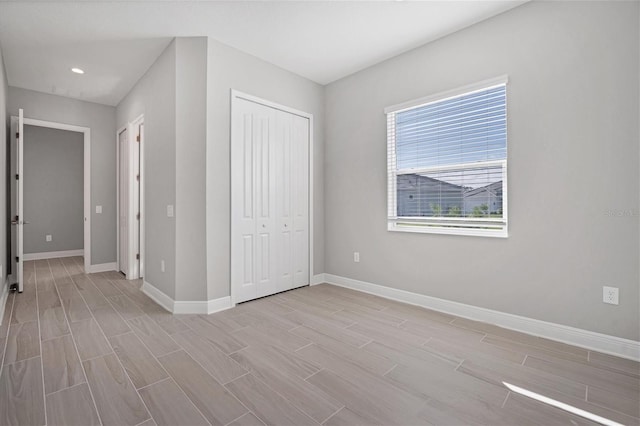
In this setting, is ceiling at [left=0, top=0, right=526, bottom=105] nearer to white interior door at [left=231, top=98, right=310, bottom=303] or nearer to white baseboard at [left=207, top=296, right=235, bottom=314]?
white interior door at [left=231, top=98, right=310, bottom=303]

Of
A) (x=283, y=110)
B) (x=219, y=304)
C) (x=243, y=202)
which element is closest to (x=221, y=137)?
(x=243, y=202)

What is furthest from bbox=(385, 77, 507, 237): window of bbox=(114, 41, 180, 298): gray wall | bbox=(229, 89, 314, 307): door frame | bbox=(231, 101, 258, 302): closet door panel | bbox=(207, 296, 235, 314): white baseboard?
bbox=(114, 41, 180, 298): gray wall

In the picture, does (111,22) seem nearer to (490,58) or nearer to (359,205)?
(359,205)

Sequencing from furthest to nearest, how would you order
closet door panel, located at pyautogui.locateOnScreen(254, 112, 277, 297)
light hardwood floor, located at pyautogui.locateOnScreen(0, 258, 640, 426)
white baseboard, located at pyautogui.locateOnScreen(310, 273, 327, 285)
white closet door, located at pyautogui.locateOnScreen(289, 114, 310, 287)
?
white baseboard, located at pyautogui.locateOnScreen(310, 273, 327, 285), white closet door, located at pyautogui.locateOnScreen(289, 114, 310, 287), closet door panel, located at pyautogui.locateOnScreen(254, 112, 277, 297), light hardwood floor, located at pyautogui.locateOnScreen(0, 258, 640, 426)

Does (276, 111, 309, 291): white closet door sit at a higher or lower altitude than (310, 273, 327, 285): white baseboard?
higher

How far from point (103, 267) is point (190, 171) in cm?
327

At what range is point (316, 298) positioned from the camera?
361cm

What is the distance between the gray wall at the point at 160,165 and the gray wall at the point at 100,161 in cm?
165

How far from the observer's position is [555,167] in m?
2.46

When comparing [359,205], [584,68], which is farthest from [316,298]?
[584,68]

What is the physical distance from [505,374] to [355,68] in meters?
3.47

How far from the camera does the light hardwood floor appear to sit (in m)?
1.61

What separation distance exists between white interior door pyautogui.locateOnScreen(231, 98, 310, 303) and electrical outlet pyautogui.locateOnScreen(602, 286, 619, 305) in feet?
9.73

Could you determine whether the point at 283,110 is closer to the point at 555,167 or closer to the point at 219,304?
the point at 219,304
